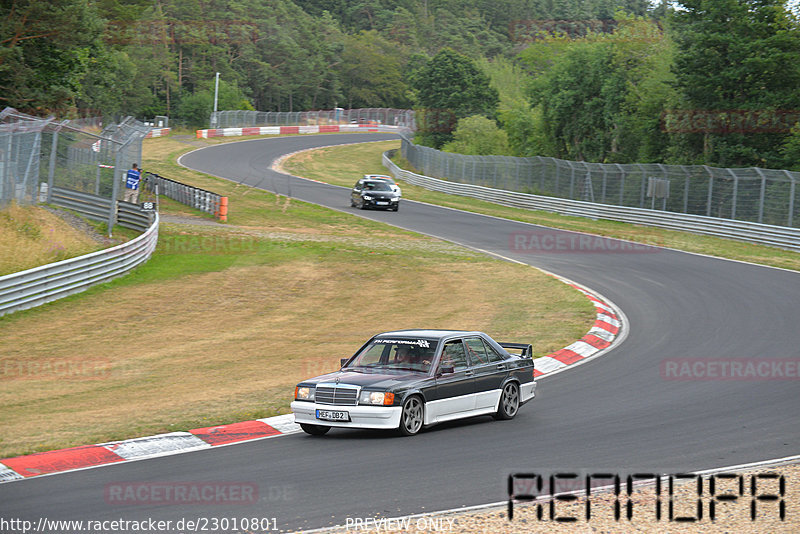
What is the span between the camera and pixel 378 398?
1030cm

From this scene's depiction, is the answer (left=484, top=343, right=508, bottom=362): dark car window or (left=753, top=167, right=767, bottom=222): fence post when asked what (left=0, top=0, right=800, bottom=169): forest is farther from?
(left=484, top=343, right=508, bottom=362): dark car window

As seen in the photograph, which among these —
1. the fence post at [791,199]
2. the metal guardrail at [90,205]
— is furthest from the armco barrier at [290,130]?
the fence post at [791,199]

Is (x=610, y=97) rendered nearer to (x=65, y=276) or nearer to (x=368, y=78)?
(x=65, y=276)

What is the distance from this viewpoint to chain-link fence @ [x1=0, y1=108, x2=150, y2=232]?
22.4 meters

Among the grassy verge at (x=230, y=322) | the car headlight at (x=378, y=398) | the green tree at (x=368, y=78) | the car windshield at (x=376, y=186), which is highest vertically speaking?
the green tree at (x=368, y=78)

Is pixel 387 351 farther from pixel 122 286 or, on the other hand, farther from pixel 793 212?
pixel 793 212

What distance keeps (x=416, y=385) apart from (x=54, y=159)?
18.1 meters

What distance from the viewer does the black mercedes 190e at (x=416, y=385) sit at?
34.0 ft

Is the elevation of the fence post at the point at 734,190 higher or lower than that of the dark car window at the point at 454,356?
higher

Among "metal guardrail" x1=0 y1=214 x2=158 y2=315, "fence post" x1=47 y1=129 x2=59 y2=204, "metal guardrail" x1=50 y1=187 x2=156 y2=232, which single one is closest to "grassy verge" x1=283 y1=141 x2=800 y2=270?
"metal guardrail" x1=50 y1=187 x2=156 y2=232

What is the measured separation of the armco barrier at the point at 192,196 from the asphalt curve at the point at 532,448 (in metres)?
21.8

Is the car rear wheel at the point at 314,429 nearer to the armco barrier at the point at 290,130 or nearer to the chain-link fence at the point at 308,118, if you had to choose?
the armco barrier at the point at 290,130

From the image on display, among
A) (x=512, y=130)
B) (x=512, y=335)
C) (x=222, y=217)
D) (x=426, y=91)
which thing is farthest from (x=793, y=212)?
(x=426, y=91)

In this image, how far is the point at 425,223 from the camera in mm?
38906
